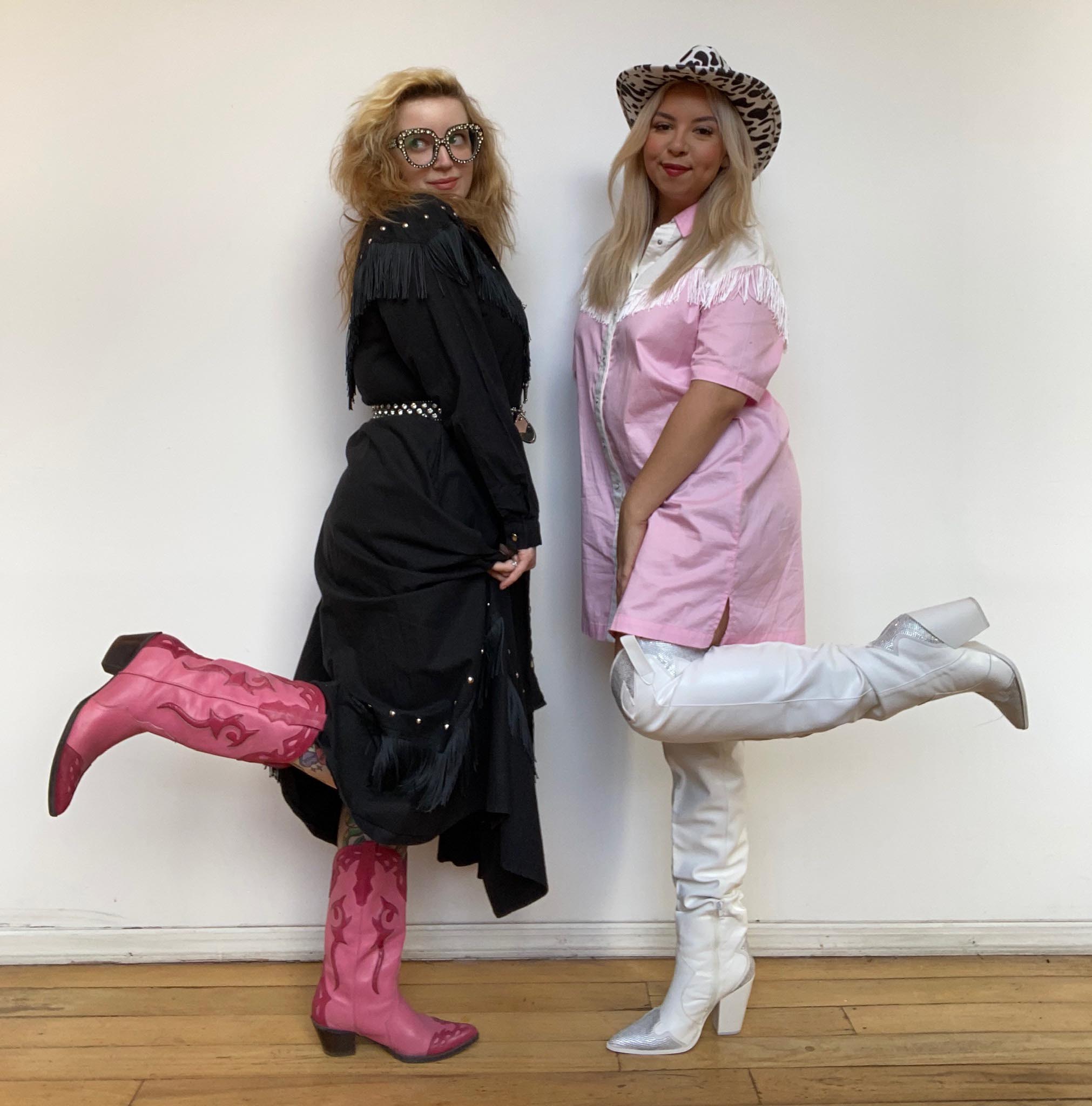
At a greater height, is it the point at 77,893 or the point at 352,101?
the point at 352,101

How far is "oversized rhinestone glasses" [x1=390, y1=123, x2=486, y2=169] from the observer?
194 centimetres

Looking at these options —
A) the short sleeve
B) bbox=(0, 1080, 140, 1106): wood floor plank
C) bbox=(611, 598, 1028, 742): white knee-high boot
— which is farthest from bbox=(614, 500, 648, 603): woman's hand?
bbox=(0, 1080, 140, 1106): wood floor plank

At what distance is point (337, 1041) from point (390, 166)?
65.3 inches

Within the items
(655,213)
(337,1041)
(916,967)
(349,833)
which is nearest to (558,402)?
(655,213)

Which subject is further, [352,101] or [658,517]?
[352,101]

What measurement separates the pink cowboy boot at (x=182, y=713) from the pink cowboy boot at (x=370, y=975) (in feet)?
1.14

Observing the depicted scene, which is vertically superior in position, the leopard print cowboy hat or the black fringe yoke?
the leopard print cowboy hat

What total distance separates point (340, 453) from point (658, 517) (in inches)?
31.0

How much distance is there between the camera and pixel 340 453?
2299 mm

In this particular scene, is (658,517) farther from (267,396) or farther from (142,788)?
(142,788)

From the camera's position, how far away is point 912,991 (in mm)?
2225

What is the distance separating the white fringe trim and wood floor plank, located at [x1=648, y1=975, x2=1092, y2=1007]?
138 cm

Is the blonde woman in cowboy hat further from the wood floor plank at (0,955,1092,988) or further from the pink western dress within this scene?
the wood floor plank at (0,955,1092,988)

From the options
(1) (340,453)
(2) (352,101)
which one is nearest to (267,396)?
(1) (340,453)
